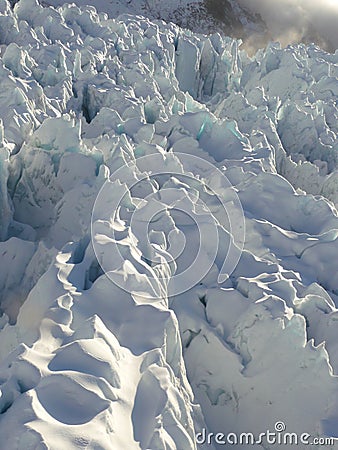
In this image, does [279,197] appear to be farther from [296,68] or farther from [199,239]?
[296,68]

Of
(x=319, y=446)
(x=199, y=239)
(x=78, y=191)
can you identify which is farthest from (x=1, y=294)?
(x=319, y=446)

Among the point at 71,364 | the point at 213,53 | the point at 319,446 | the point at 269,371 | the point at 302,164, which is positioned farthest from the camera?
the point at 213,53

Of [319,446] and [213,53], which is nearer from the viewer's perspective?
[319,446]

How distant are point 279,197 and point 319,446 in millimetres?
6105

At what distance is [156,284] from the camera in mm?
6824

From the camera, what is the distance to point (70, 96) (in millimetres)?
17297

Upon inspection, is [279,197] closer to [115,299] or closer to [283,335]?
[283,335]

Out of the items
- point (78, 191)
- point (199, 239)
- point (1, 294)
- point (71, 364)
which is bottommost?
point (1, 294)

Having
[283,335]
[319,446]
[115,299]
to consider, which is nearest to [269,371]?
[283,335]

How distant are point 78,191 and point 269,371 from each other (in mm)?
4983

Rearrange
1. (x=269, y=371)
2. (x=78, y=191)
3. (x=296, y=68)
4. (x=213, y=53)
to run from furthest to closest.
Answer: (x=213, y=53) → (x=296, y=68) → (x=78, y=191) → (x=269, y=371)

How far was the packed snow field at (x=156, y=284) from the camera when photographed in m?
4.77

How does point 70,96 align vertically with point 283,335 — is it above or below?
below

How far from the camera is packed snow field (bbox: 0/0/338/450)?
4.77m
